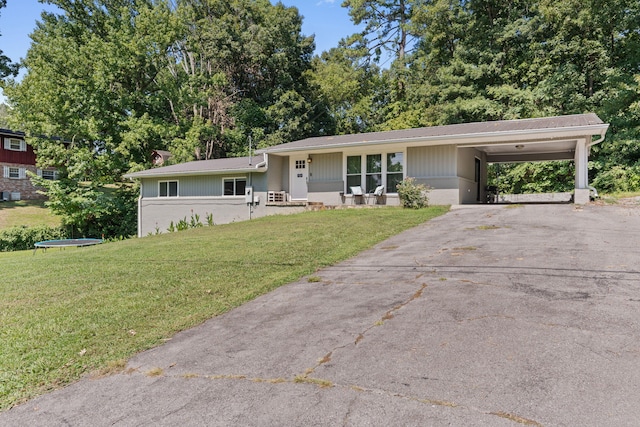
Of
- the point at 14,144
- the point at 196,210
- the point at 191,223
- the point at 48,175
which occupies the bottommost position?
the point at 191,223

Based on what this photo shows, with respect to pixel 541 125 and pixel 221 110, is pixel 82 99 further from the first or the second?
pixel 541 125

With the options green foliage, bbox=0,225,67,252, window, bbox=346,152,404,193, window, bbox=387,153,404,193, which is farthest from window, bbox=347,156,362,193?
green foliage, bbox=0,225,67,252

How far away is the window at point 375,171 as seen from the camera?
15.2 meters

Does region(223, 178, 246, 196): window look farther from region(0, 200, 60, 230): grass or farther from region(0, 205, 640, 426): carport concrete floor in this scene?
region(0, 205, 640, 426): carport concrete floor

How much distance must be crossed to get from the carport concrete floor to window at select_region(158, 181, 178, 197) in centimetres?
1662

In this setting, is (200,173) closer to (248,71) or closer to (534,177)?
(248,71)


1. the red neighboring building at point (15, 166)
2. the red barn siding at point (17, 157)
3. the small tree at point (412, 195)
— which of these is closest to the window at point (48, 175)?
the red neighboring building at point (15, 166)

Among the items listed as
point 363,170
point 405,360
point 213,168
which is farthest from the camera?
point 213,168

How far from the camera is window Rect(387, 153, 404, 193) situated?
1510cm

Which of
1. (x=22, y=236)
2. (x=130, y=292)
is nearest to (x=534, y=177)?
(x=130, y=292)

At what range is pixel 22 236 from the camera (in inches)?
785

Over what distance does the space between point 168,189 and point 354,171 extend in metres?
10.3

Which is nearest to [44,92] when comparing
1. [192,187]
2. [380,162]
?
[192,187]

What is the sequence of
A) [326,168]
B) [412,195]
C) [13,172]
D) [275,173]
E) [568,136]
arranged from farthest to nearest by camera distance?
[13,172] → [275,173] → [326,168] → [412,195] → [568,136]
